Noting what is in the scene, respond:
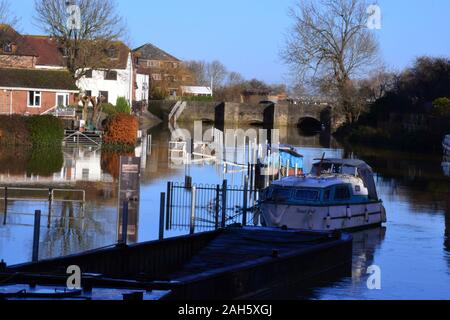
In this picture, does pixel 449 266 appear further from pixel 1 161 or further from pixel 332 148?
pixel 332 148

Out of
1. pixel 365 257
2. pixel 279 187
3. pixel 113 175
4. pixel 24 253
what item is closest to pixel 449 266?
pixel 365 257

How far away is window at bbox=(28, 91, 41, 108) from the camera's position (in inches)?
2501

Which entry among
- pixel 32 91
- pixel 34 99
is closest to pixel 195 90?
pixel 34 99

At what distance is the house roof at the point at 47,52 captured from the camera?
78.6 meters

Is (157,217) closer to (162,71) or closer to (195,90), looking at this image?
(162,71)

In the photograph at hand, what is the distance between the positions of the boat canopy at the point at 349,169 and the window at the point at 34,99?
33.4 meters

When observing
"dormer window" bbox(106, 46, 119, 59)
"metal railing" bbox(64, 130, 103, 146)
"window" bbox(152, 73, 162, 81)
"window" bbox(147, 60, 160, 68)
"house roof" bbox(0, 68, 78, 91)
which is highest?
"window" bbox(147, 60, 160, 68)

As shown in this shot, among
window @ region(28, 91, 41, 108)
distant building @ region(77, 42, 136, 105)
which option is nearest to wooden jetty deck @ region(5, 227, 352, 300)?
window @ region(28, 91, 41, 108)

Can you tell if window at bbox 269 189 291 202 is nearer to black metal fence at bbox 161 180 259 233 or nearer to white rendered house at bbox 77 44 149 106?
black metal fence at bbox 161 180 259 233

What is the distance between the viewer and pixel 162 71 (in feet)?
441

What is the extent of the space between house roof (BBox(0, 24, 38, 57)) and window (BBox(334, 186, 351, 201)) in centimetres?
4018

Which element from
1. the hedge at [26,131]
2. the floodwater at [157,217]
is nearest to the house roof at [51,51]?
the hedge at [26,131]

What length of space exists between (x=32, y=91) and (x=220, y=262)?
45.9 m

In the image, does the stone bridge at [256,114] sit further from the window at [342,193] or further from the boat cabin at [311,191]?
the boat cabin at [311,191]
